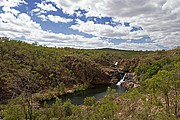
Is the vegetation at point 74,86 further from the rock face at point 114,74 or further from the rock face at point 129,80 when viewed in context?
the rock face at point 129,80

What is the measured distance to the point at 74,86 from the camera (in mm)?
80500

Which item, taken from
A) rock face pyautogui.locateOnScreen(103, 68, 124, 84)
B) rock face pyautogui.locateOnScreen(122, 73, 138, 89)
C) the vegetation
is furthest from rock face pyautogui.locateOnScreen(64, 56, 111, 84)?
rock face pyautogui.locateOnScreen(122, 73, 138, 89)

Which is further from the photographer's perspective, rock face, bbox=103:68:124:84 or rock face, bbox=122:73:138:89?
rock face, bbox=103:68:124:84

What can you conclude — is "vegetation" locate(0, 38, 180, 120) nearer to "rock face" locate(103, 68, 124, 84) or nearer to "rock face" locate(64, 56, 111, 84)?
"rock face" locate(64, 56, 111, 84)

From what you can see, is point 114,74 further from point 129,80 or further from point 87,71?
point 87,71

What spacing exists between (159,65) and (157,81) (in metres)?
41.5

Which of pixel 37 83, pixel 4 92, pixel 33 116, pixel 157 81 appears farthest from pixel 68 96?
pixel 157 81

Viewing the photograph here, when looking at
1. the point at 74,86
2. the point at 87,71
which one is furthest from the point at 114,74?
the point at 74,86

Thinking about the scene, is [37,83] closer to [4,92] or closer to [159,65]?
[4,92]

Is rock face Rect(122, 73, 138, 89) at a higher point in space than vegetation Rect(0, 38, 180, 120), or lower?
lower

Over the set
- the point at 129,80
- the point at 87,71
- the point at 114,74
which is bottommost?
the point at 129,80

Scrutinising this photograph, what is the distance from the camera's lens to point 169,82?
30969mm

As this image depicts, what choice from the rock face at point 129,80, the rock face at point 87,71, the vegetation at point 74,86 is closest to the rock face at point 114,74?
the rock face at point 87,71

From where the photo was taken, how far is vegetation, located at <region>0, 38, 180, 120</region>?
106ft
